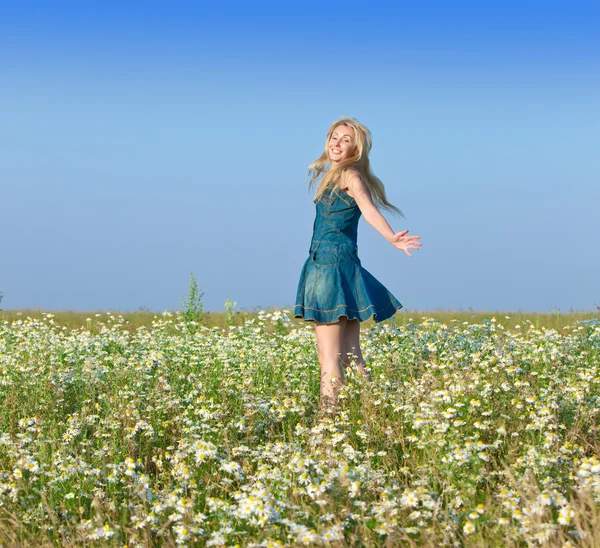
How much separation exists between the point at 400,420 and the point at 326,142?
3302 millimetres

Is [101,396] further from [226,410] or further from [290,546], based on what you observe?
[290,546]

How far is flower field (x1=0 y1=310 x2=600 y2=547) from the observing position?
4.11 m

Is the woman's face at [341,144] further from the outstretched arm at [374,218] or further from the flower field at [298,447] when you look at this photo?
the flower field at [298,447]

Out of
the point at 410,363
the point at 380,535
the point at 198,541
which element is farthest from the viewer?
the point at 410,363

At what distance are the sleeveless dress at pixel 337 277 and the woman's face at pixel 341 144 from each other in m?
0.41

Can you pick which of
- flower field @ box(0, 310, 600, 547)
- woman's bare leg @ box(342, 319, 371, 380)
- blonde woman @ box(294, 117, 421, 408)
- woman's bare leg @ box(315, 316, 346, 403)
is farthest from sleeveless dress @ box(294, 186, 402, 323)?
flower field @ box(0, 310, 600, 547)

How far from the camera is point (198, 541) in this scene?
4500 millimetres

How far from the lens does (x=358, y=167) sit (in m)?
7.82

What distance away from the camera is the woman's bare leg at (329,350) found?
7414 mm

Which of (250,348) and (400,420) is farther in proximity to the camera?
(250,348)

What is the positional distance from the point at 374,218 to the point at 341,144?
3.45 ft

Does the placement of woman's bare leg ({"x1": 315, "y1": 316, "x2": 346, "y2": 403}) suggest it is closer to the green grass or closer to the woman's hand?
the woman's hand

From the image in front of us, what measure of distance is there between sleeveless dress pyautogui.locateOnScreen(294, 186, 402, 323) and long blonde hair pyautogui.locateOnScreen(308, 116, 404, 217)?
15 centimetres

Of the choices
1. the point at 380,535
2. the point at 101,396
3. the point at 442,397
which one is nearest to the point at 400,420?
the point at 442,397
